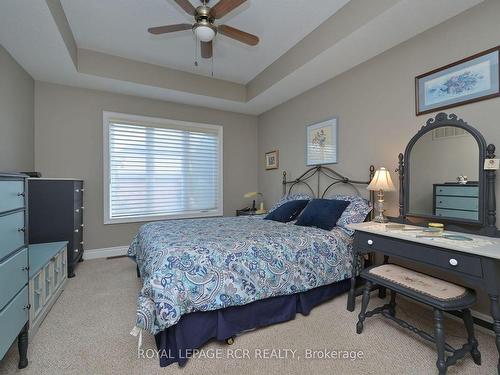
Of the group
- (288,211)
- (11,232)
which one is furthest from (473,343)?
(11,232)

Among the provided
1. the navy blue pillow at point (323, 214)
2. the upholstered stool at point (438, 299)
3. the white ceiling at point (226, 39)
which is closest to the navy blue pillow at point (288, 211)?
the navy blue pillow at point (323, 214)

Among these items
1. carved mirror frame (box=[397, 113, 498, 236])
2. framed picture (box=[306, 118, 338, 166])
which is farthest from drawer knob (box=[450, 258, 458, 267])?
framed picture (box=[306, 118, 338, 166])

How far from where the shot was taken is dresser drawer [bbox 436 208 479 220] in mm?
1890

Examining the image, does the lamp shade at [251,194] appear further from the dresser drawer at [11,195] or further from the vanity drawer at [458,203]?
the dresser drawer at [11,195]

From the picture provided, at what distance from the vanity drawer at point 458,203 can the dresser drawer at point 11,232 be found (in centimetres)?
306

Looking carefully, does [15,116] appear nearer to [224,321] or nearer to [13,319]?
[13,319]

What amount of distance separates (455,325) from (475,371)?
0.57 m

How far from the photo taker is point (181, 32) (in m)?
2.80

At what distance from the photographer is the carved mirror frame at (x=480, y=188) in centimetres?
181

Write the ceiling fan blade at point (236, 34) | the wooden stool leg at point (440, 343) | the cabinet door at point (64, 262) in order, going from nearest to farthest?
the wooden stool leg at point (440, 343) → the ceiling fan blade at point (236, 34) → the cabinet door at point (64, 262)

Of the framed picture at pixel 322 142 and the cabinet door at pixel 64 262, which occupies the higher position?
the framed picture at pixel 322 142

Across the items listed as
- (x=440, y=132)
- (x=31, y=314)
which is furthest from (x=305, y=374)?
(x=440, y=132)

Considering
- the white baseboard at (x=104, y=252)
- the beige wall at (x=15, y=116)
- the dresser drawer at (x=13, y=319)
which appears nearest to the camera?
the dresser drawer at (x=13, y=319)

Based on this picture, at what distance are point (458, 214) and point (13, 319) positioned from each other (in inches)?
123
